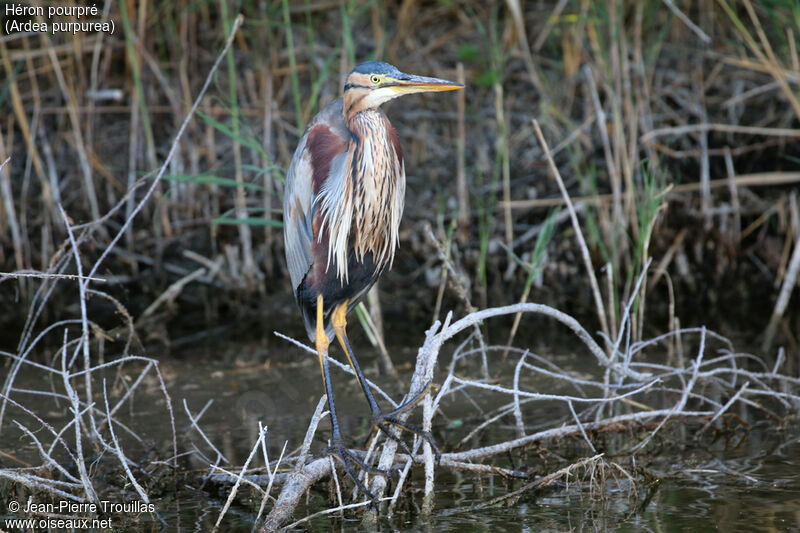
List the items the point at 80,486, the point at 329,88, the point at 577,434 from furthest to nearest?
1. the point at 329,88
2. the point at 577,434
3. the point at 80,486

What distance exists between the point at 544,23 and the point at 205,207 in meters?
2.98

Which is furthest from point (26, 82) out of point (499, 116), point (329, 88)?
point (499, 116)

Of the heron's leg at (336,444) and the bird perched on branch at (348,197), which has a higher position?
the bird perched on branch at (348,197)

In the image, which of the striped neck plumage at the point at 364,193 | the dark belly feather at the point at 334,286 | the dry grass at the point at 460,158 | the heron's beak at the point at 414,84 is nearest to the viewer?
the heron's beak at the point at 414,84

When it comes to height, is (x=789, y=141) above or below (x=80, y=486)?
above

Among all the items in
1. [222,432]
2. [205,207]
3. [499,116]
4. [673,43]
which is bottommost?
[222,432]

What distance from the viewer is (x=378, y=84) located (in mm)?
3430

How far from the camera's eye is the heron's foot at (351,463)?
10.1 ft

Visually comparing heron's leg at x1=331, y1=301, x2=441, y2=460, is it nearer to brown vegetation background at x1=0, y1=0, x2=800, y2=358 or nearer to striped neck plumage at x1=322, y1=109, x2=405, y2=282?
striped neck plumage at x1=322, y1=109, x2=405, y2=282

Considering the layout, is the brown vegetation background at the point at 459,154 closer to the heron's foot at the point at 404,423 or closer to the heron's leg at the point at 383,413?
the heron's leg at the point at 383,413

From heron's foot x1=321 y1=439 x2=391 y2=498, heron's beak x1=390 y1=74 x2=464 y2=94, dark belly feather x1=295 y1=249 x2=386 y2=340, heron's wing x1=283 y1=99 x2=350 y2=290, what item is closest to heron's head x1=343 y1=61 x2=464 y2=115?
heron's beak x1=390 y1=74 x2=464 y2=94

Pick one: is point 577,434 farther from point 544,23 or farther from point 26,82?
point 26,82

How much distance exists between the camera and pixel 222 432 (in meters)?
4.08

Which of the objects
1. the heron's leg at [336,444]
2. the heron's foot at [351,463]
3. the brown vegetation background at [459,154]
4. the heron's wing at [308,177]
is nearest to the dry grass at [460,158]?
the brown vegetation background at [459,154]
